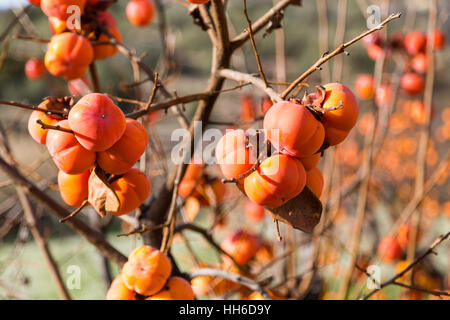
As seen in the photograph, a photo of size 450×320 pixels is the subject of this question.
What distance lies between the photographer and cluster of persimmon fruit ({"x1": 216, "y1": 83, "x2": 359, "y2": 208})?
63 cm

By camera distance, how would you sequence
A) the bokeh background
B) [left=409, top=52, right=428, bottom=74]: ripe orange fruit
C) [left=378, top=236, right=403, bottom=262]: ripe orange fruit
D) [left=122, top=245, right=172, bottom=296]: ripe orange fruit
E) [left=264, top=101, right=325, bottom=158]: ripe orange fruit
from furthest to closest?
[left=378, top=236, right=403, bottom=262]: ripe orange fruit
[left=409, top=52, right=428, bottom=74]: ripe orange fruit
the bokeh background
[left=122, top=245, right=172, bottom=296]: ripe orange fruit
[left=264, top=101, right=325, bottom=158]: ripe orange fruit

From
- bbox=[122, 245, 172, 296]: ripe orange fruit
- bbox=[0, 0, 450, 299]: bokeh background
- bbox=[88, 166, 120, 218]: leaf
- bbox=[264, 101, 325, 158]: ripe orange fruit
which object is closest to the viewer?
bbox=[264, 101, 325, 158]: ripe orange fruit

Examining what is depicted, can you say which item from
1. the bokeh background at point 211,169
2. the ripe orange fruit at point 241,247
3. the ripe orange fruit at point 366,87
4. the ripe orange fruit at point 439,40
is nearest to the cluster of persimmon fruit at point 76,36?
the bokeh background at point 211,169

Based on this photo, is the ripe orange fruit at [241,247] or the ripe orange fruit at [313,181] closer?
the ripe orange fruit at [313,181]

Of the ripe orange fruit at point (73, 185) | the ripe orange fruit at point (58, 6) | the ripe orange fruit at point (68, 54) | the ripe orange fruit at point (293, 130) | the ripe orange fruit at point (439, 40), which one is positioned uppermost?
the ripe orange fruit at point (439, 40)

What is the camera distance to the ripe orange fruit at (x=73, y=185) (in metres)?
0.78

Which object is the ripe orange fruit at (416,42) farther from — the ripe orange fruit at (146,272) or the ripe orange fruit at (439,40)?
the ripe orange fruit at (146,272)

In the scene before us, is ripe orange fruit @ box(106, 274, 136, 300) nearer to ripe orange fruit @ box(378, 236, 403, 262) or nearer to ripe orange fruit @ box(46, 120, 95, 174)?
ripe orange fruit @ box(46, 120, 95, 174)

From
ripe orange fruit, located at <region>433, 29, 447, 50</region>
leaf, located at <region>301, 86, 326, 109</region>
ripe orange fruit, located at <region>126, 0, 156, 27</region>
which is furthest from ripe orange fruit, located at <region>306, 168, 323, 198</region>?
ripe orange fruit, located at <region>433, 29, 447, 50</region>

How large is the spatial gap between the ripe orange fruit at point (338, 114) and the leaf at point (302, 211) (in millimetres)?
93
